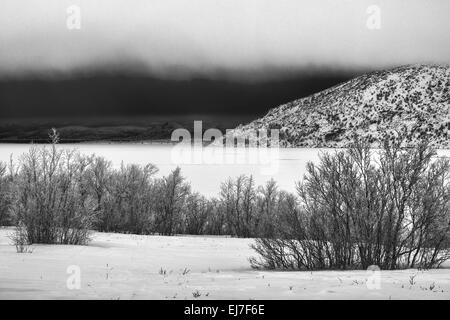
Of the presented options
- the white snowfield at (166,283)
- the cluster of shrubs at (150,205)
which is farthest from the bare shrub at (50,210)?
the cluster of shrubs at (150,205)

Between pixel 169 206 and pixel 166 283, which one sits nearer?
pixel 166 283

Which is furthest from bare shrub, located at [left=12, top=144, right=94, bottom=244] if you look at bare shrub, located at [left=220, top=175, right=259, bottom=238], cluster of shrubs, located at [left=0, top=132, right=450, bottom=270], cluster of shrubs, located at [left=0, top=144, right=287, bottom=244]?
bare shrub, located at [left=220, top=175, right=259, bottom=238]

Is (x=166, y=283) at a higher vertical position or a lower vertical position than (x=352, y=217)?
lower

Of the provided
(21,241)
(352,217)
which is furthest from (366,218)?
(21,241)

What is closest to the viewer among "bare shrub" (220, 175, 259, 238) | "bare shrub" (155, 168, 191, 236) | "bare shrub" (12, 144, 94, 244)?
"bare shrub" (12, 144, 94, 244)

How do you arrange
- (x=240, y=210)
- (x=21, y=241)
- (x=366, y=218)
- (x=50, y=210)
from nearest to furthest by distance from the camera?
(x=366, y=218)
(x=21, y=241)
(x=50, y=210)
(x=240, y=210)

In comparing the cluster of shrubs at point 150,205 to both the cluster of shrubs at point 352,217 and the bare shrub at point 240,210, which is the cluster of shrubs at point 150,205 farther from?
the cluster of shrubs at point 352,217

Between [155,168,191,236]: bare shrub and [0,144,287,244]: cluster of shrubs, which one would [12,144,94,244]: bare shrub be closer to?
[0,144,287,244]: cluster of shrubs

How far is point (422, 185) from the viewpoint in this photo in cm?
1972

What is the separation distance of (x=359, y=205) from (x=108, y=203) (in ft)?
110

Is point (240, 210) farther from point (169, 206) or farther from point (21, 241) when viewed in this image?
point (21, 241)

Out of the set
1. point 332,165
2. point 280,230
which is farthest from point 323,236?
point 332,165
